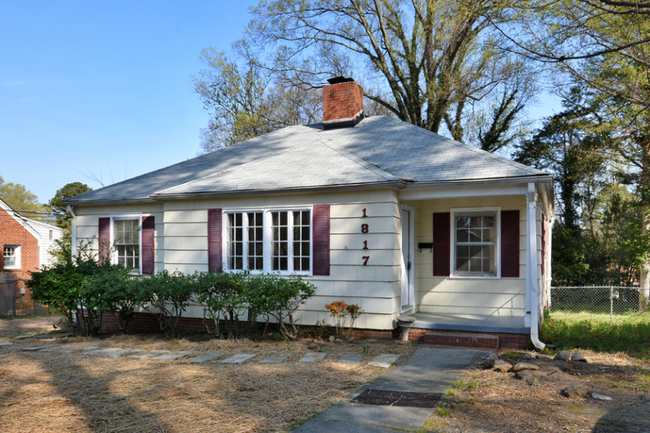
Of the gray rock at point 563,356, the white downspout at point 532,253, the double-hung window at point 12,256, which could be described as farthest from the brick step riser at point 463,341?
the double-hung window at point 12,256

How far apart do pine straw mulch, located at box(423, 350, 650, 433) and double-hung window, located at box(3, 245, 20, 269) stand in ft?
75.4

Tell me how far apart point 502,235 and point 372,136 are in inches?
154

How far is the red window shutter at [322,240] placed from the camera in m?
8.44

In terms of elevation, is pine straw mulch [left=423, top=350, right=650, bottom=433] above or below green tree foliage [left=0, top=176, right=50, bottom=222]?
below

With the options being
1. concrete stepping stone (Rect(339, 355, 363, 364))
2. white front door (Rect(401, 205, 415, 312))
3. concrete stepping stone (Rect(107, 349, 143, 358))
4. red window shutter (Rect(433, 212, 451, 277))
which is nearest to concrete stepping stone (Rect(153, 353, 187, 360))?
concrete stepping stone (Rect(107, 349, 143, 358))

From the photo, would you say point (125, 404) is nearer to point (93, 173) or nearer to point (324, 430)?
point (324, 430)

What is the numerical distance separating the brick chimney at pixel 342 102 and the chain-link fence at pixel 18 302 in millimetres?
13927

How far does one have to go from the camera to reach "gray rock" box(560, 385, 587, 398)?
4.85 meters

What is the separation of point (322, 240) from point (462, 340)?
2.90 meters

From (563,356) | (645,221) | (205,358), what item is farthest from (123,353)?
(645,221)

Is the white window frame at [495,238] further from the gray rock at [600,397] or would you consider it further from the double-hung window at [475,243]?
the gray rock at [600,397]

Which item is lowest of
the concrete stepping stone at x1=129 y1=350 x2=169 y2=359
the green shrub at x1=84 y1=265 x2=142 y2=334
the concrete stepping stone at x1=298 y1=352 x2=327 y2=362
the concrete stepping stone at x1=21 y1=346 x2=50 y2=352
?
the concrete stepping stone at x1=21 y1=346 x2=50 y2=352

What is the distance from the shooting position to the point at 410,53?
2052 centimetres

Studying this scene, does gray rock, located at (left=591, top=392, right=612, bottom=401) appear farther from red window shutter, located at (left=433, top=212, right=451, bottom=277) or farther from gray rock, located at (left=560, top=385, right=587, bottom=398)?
red window shutter, located at (left=433, top=212, right=451, bottom=277)
